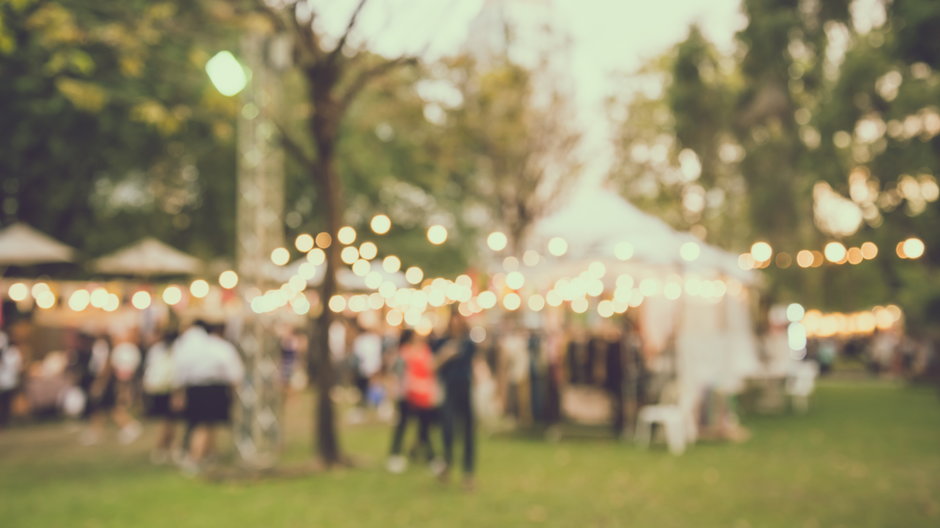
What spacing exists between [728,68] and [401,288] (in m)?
14.4

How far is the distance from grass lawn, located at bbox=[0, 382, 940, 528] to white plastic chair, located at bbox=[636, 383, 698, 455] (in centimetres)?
30

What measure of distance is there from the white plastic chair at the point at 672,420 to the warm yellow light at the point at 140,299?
9.55m

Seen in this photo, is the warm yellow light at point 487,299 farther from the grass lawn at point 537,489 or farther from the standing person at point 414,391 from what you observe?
the standing person at point 414,391

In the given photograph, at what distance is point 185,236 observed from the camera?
76.1 feet

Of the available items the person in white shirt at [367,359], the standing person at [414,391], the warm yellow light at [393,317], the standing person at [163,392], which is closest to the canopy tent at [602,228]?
the person in white shirt at [367,359]

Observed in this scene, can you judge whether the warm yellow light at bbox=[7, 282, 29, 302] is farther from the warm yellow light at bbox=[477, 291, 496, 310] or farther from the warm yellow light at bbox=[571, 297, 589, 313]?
the warm yellow light at bbox=[571, 297, 589, 313]

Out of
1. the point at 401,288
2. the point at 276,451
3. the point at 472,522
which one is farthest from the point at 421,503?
the point at 401,288

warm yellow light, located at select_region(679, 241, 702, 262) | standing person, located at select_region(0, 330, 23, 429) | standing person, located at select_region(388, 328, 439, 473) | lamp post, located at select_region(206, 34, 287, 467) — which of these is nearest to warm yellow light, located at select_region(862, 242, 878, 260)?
warm yellow light, located at select_region(679, 241, 702, 262)

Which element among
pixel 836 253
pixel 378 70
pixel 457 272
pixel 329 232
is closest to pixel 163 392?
pixel 329 232

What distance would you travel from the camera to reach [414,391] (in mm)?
9633

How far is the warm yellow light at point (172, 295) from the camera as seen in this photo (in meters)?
16.7

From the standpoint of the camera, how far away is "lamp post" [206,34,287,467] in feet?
31.1

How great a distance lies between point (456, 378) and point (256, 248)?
9.08ft

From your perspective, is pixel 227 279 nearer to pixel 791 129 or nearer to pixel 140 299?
pixel 140 299
